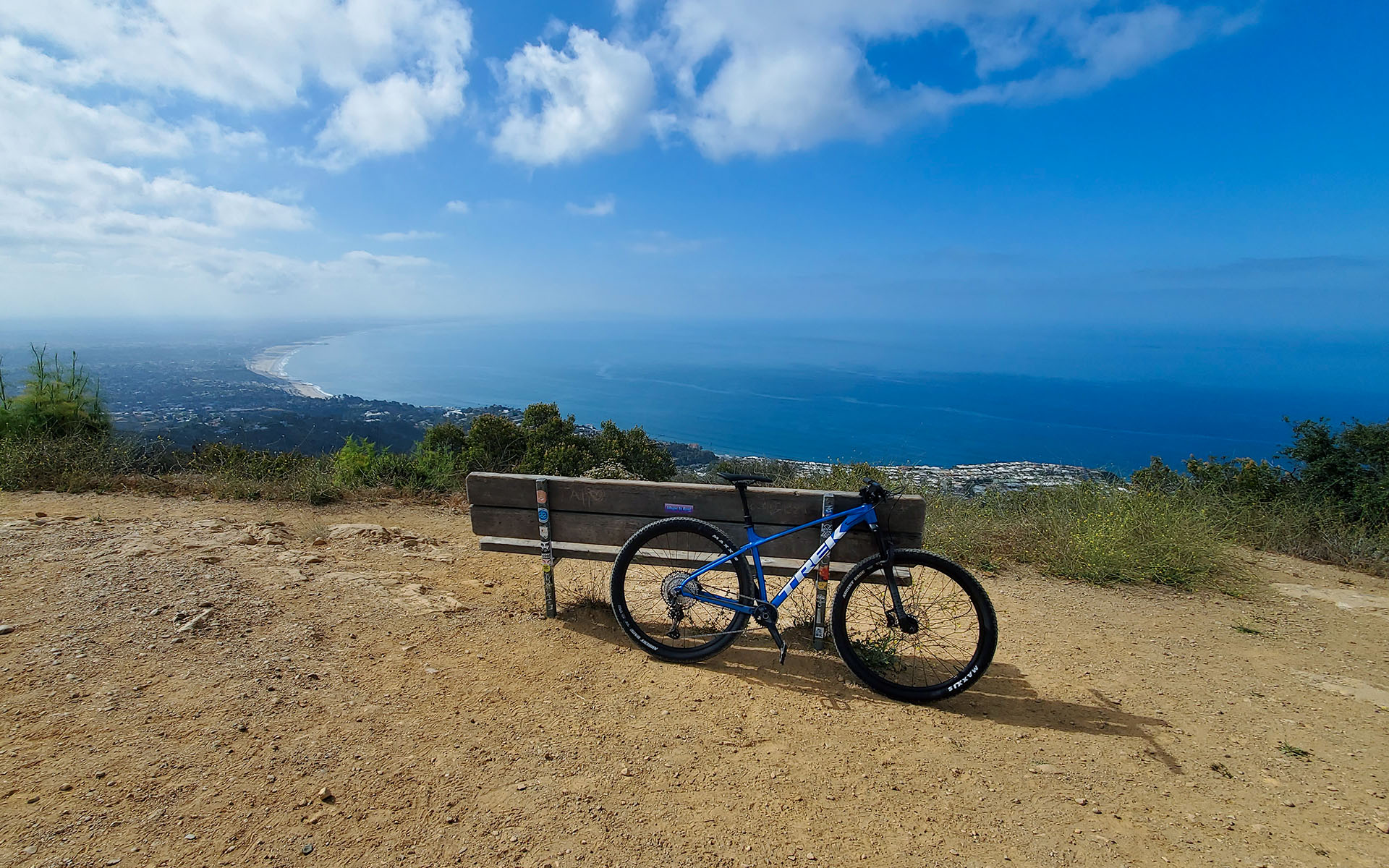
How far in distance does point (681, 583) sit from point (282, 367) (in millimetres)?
92881

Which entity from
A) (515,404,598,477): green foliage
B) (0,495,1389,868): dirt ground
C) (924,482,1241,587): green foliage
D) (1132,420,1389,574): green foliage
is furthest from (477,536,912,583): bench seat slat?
(515,404,598,477): green foliage

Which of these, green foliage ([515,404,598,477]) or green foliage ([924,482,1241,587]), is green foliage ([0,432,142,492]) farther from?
green foliage ([924,482,1241,587])

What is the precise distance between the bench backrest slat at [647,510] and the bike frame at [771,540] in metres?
0.11

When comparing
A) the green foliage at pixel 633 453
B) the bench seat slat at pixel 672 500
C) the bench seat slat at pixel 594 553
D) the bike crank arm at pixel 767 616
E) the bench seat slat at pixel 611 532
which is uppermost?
the bench seat slat at pixel 672 500

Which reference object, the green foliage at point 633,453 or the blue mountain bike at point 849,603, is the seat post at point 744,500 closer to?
the blue mountain bike at point 849,603

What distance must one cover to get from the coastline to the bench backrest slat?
166ft

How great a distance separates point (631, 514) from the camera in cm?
409

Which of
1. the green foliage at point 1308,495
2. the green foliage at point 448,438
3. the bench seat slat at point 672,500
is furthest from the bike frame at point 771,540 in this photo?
the green foliage at point 448,438

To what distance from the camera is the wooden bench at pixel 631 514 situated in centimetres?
375

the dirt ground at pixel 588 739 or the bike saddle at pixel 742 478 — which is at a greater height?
the bike saddle at pixel 742 478

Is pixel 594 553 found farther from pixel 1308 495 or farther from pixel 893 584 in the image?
pixel 1308 495

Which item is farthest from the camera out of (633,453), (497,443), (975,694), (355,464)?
(633,453)

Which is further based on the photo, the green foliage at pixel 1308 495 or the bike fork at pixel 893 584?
the green foliage at pixel 1308 495

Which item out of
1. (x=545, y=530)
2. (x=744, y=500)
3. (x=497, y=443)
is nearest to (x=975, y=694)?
(x=744, y=500)
